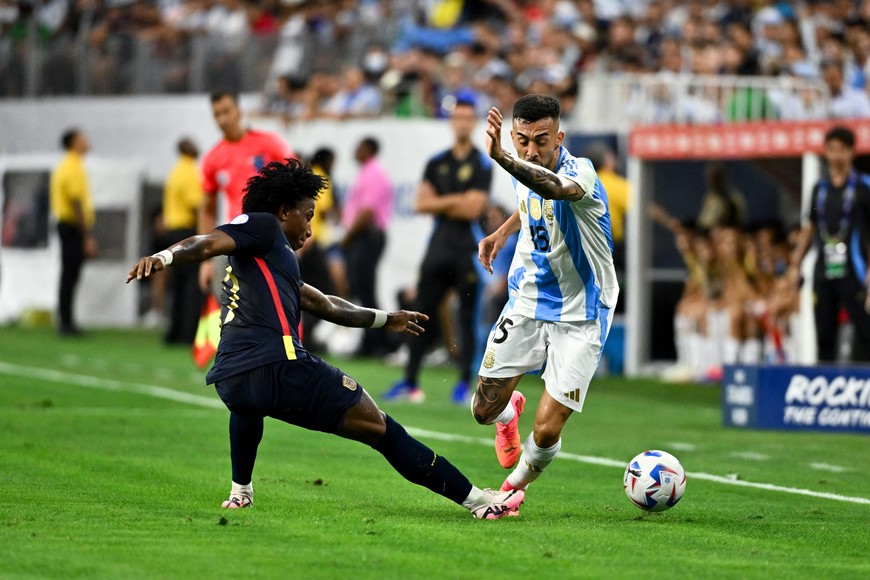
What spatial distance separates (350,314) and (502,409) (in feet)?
3.57

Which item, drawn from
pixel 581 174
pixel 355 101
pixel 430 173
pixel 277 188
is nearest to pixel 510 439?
pixel 581 174

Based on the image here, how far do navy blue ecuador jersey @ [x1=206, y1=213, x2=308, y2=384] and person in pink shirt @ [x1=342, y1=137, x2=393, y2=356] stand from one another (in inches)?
501

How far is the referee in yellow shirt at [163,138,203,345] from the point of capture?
22359 millimetres

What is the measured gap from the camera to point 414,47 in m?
24.9

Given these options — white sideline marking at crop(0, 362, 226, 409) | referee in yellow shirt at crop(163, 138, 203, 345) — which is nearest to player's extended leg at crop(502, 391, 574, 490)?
white sideline marking at crop(0, 362, 226, 409)

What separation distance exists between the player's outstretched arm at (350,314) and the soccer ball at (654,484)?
52.1 inches

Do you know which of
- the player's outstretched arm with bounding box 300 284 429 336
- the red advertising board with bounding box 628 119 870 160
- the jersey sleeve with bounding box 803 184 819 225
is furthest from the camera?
the red advertising board with bounding box 628 119 870 160

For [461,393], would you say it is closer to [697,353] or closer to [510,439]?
[697,353]

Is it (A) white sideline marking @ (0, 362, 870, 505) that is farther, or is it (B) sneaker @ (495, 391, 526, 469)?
(A) white sideline marking @ (0, 362, 870, 505)

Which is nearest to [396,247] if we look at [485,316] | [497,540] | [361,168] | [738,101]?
[361,168]

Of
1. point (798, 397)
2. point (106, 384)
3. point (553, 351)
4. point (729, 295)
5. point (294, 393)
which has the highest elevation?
point (553, 351)

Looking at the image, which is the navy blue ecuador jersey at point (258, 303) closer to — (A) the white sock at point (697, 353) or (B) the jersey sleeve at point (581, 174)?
(B) the jersey sleeve at point (581, 174)

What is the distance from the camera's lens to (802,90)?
18859 millimetres

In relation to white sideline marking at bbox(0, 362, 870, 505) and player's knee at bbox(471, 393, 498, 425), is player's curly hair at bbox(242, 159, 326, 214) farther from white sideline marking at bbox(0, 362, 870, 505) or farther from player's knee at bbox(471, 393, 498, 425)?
white sideline marking at bbox(0, 362, 870, 505)
